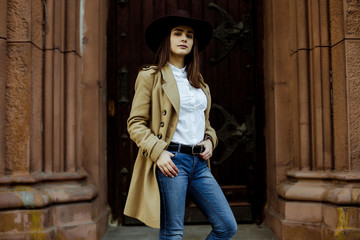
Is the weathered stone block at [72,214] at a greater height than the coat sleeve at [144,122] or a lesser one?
lesser

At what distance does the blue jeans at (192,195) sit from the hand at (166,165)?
0.14 feet

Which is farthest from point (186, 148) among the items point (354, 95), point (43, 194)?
point (354, 95)

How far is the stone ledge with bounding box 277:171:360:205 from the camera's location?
296cm

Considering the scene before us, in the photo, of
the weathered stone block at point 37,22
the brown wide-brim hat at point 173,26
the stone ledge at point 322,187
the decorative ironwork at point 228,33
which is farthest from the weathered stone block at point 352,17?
the weathered stone block at point 37,22

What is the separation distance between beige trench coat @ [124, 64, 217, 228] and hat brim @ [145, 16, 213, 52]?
0.29 metres

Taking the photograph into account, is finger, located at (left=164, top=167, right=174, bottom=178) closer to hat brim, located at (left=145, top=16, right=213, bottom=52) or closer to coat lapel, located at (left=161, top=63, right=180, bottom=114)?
coat lapel, located at (left=161, top=63, right=180, bottom=114)

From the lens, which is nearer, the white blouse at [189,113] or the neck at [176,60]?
the white blouse at [189,113]

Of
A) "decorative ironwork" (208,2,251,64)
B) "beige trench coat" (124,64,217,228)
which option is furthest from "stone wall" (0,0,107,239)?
"decorative ironwork" (208,2,251,64)

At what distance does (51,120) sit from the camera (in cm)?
325

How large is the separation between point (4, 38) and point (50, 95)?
1.96ft

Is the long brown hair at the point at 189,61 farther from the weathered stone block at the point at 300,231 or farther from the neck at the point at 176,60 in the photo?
the weathered stone block at the point at 300,231

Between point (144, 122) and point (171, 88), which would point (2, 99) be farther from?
point (171, 88)

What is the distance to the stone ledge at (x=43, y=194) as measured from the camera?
2.89m

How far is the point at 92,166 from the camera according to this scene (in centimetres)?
355
